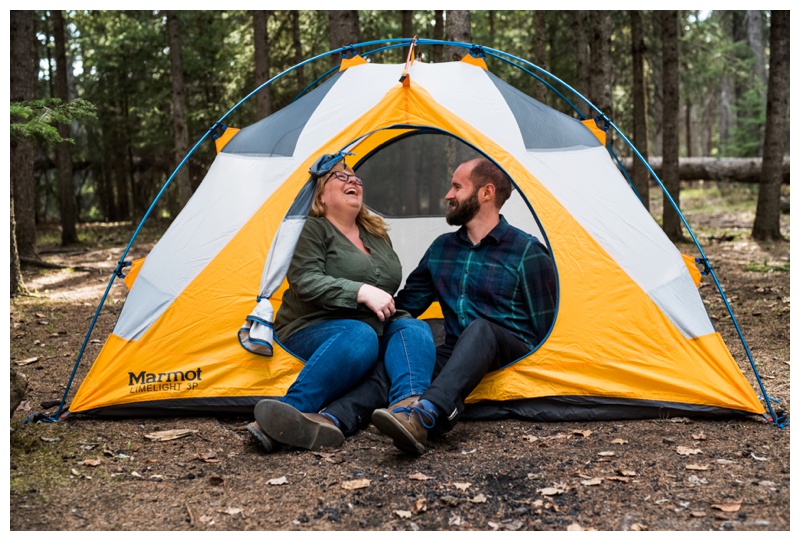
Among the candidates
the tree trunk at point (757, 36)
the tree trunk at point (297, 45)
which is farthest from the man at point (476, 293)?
the tree trunk at point (757, 36)

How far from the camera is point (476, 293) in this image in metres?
3.79

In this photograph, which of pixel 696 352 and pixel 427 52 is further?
pixel 427 52

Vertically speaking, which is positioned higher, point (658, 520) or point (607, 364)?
point (607, 364)

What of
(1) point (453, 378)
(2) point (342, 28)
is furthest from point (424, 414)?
(2) point (342, 28)

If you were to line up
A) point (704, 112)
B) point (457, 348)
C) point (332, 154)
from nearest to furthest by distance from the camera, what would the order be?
point (457, 348)
point (332, 154)
point (704, 112)

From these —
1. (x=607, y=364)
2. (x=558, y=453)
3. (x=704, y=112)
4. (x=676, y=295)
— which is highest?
(x=704, y=112)

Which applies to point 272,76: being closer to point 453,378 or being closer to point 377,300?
point 377,300

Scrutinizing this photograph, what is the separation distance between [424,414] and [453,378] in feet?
0.78

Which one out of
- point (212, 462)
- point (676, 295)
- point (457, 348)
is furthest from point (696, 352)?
point (212, 462)

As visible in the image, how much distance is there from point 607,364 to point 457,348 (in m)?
0.80

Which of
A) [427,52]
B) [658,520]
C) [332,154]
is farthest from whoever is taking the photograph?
[427,52]

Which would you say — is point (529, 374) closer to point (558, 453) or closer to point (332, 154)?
point (558, 453)

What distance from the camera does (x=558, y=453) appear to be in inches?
124

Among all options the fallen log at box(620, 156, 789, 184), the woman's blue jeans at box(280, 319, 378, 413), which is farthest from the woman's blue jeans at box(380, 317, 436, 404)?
the fallen log at box(620, 156, 789, 184)
